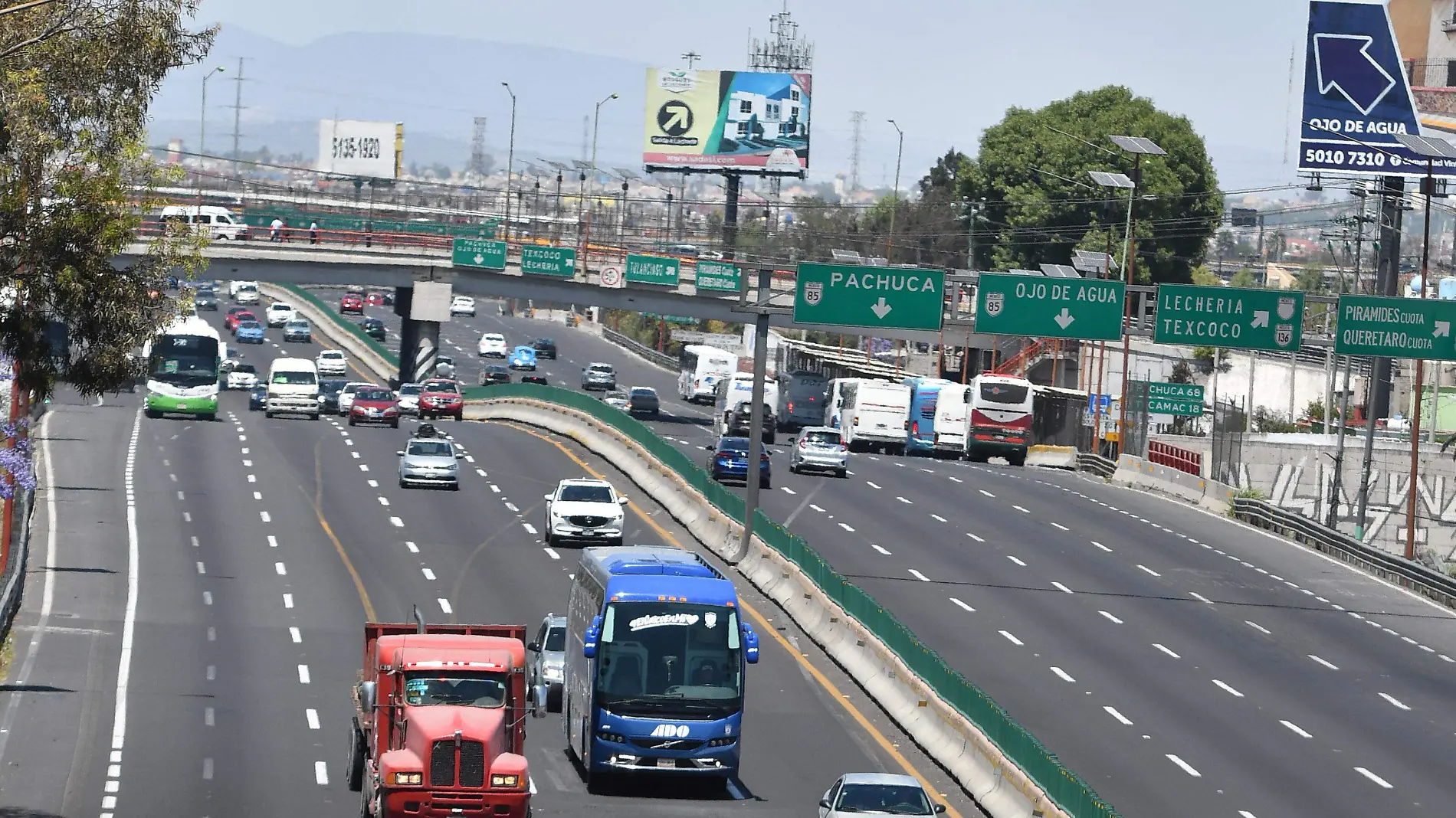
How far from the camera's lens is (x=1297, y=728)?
33.3 meters

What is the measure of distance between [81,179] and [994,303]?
34.7m

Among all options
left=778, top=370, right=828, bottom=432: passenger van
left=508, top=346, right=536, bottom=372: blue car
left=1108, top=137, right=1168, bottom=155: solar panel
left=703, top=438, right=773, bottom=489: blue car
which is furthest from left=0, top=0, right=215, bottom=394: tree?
left=508, top=346, right=536, bottom=372: blue car

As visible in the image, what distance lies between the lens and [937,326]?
171 feet

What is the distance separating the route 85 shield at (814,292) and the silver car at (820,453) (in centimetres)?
1324

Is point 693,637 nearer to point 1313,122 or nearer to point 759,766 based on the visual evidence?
point 759,766

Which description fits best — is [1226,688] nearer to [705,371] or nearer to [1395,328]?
[1395,328]

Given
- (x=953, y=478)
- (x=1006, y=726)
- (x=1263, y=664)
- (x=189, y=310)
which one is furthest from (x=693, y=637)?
(x=953, y=478)

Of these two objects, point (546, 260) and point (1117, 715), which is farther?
point (546, 260)

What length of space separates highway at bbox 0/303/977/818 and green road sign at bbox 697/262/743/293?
2715 centimetres

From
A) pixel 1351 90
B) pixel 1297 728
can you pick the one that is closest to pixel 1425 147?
pixel 1351 90

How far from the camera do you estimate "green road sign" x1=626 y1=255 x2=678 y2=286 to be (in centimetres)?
9256

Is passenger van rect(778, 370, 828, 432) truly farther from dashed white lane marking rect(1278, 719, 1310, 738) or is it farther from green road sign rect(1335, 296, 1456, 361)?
dashed white lane marking rect(1278, 719, 1310, 738)

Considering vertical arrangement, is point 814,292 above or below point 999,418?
above

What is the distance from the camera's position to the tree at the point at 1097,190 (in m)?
122
